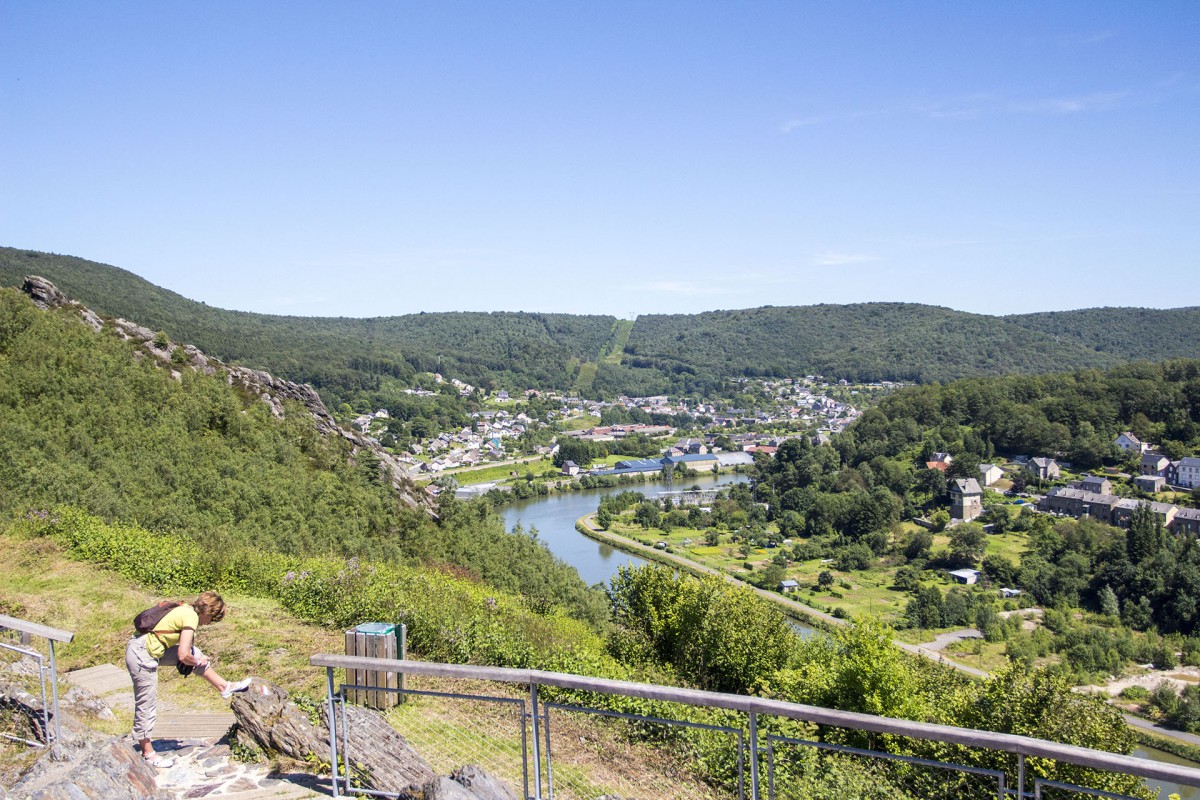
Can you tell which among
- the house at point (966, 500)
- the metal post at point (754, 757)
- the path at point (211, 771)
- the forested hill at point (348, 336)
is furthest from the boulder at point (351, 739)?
the house at point (966, 500)

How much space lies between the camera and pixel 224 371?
2131 centimetres

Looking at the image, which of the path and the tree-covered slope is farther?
the tree-covered slope

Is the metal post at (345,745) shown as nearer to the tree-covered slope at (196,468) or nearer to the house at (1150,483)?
the tree-covered slope at (196,468)

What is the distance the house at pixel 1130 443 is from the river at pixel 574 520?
26050mm

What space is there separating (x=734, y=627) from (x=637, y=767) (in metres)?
4.90

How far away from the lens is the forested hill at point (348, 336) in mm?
48375

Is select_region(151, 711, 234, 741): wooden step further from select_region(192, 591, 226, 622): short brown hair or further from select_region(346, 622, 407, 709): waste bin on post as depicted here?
select_region(192, 591, 226, 622): short brown hair

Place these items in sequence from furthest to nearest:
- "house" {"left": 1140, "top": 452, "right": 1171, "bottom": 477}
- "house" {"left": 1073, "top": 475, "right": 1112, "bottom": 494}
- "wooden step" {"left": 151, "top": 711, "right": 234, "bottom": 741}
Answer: "house" {"left": 1140, "top": 452, "right": 1171, "bottom": 477} → "house" {"left": 1073, "top": 475, "right": 1112, "bottom": 494} → "wooden step" {"left": 151, "top": 711, "right": 234, "bottom": 741}

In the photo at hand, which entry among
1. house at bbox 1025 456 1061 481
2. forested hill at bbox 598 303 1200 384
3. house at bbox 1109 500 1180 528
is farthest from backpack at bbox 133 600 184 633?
forested hill at bbox 598 303 1200 384

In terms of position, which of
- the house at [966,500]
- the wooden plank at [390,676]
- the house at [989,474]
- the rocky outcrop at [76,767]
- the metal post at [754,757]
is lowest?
the house at [966,500]

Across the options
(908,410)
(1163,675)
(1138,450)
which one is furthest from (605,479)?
(1163,675)

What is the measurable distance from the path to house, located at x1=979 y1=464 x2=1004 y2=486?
50.6 metres

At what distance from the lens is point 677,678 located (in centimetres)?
841

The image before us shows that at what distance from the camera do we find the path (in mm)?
3705
